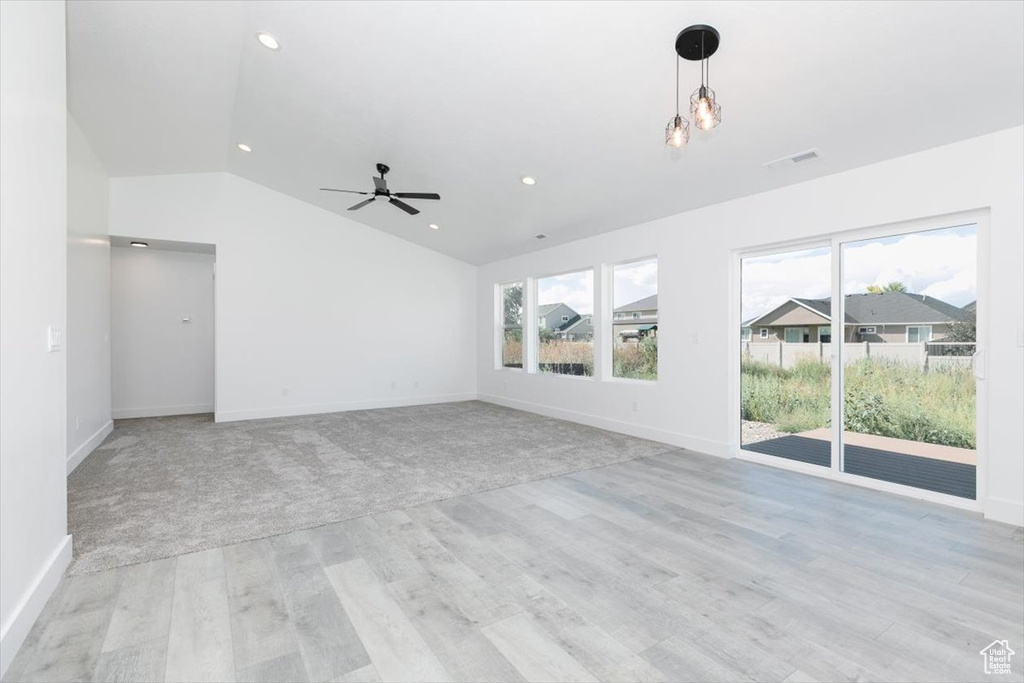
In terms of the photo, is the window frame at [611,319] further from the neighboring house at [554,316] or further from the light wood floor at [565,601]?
the light wood floor at [565,601]

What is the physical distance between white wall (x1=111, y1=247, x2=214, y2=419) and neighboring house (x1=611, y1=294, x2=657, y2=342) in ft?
20.5

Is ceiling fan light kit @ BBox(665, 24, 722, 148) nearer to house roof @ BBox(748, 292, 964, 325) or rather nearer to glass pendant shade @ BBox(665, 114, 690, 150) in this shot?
glass pendant shade @ BBox(665, 114, 690, 150)

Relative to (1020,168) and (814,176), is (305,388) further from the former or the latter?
(1020,168)

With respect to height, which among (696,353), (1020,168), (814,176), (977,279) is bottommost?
(696,353)

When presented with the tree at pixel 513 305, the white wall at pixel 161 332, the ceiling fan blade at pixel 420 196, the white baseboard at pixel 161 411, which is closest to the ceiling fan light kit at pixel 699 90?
the ceiling fan blade at pixel 420 196

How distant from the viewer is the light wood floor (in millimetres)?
1698

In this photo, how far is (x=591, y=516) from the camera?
10.2 ft

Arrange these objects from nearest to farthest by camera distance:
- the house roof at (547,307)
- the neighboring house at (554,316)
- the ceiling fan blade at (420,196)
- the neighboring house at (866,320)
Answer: the neighboring house at (866,320) → the ceiling fan blade at (420,196) → the neighboring house at (554,316) → the house roof at (547,307)

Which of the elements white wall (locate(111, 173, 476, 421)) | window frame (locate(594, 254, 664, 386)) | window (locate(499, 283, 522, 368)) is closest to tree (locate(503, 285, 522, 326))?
window (locate(499, 283, 522, 368))

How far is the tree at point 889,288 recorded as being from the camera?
11.7ft

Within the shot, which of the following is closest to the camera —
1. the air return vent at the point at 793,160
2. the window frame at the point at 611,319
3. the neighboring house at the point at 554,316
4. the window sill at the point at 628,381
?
the air return vent at the point at 793,160

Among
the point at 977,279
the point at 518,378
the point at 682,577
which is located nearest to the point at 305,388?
the point at 518,378

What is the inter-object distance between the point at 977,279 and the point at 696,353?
216 cm

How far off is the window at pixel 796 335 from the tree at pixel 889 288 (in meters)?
0.59
